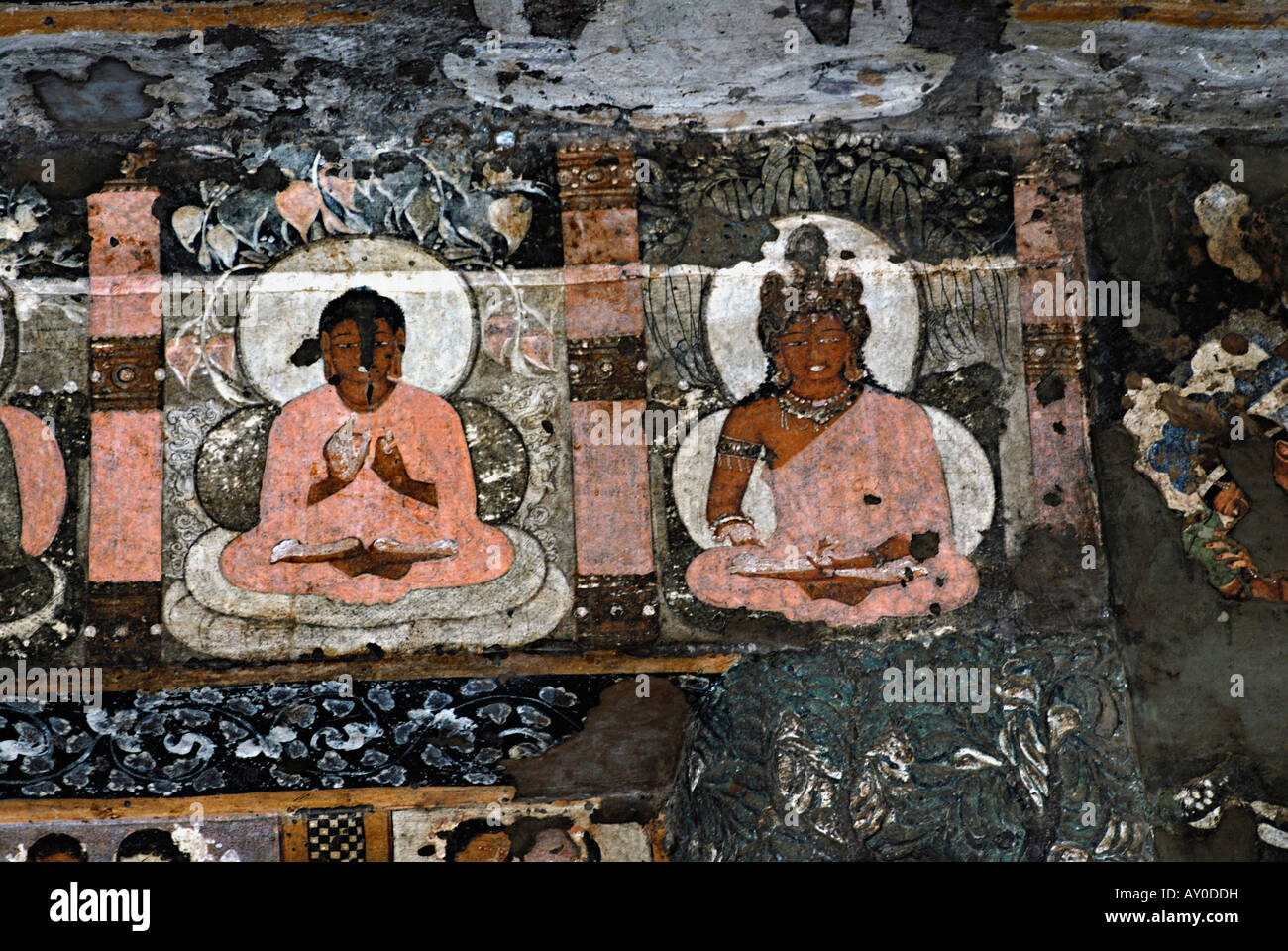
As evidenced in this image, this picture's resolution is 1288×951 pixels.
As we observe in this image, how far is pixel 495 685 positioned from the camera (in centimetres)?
474

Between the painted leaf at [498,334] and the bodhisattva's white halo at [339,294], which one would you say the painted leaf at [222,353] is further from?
the painted leaf at [498,334]

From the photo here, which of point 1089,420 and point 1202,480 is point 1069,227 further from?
point 1202,480

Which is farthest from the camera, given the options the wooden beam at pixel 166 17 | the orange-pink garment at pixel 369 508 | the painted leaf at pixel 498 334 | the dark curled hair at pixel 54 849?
the painted leaf at pixel 498 334

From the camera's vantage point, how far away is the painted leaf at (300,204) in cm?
491

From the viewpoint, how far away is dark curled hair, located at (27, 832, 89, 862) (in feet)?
15.4

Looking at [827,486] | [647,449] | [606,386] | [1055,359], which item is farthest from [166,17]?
[1055,359]

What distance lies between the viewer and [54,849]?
15.4 feet

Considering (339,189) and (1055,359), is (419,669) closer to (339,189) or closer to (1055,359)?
(339,189)

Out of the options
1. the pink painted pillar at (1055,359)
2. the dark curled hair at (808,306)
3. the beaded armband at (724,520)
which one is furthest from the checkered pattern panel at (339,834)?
the pink painted pillar at (1055,359)

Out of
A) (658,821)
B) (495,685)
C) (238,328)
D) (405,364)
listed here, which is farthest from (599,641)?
(238,328)

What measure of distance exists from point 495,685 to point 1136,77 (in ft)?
10.8

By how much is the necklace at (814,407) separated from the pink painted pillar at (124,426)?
7.74ft

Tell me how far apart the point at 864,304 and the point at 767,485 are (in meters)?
0.80

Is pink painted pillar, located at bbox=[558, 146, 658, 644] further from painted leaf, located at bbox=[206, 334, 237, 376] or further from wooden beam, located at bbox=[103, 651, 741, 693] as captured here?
painted leaf, located at bbox=[206, 334, 237, 376]
